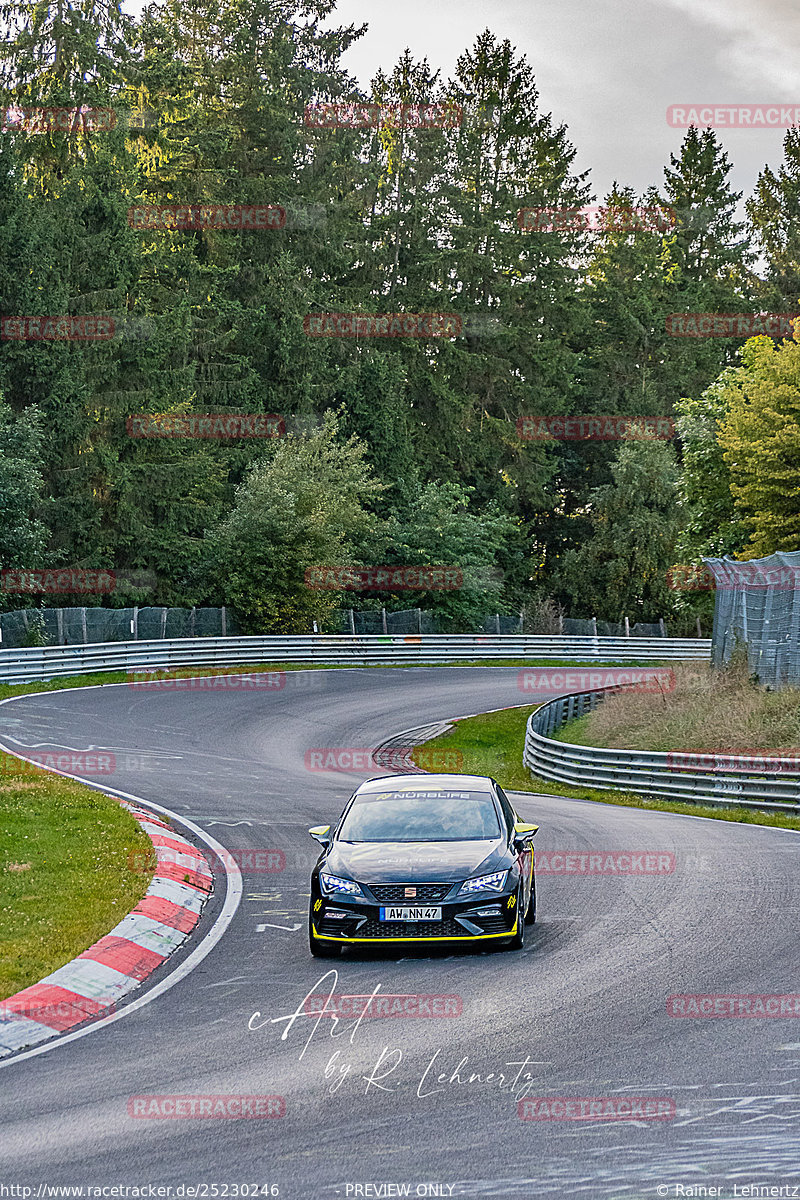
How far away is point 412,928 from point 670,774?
47.4ft

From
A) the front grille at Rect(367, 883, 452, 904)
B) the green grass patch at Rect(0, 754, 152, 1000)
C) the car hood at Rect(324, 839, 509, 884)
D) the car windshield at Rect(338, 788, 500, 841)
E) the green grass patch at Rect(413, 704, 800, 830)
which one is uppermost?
the car windshield at Rect(338, 788, 500, 841)

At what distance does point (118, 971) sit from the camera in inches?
408

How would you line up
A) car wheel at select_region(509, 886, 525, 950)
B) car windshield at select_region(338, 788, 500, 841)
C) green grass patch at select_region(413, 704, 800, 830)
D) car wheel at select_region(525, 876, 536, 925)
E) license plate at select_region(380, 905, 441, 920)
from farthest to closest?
green grass patch at select_region(413, 704, 800, 830) → car wheel at select_region(525, 876, 536, 925) → car windshield at select_region(338, 788, 500, 841) → car wheel at select_region(509, 886, 525, 950) → license plate at select_region(380, 905, 441, 920)

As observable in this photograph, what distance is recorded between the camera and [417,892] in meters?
10.7

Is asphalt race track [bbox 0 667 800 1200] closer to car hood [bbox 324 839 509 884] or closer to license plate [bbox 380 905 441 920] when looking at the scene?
license plate [bbox 380 905 441 920]

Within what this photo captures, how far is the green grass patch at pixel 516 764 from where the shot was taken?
2172 centimetres

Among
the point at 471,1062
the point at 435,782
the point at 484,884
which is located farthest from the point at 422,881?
the point at 471,1062

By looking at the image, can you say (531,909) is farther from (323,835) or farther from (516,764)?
(516,764)

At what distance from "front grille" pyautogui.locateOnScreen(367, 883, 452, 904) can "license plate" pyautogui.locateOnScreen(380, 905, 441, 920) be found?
0.05 meters

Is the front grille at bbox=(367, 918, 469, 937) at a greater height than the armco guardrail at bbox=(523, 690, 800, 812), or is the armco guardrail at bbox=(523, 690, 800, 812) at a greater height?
the front grille at bbox=(367, 918, 469, 937)

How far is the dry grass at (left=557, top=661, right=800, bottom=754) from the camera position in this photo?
25.6 metres

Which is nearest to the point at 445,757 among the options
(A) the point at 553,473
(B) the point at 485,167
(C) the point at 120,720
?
(C) the point at 120,720

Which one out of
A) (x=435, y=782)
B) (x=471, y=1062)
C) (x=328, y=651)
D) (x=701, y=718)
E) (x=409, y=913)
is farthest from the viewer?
(x=328, y=651)

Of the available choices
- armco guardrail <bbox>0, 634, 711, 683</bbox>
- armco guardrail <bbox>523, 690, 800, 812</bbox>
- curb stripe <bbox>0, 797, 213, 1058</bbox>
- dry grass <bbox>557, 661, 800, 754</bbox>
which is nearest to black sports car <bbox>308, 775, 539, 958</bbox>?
curb stripe <bbox>0, 797, 213, 1058</bbox>
